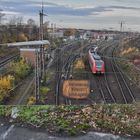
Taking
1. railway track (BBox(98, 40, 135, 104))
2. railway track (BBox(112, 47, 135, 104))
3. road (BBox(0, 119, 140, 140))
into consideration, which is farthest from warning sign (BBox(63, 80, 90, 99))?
road (BBox(0, 119, 140, 140))

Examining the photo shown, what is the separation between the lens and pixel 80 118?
6.11m

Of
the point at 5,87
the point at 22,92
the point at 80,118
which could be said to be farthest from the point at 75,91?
the point at 80,118

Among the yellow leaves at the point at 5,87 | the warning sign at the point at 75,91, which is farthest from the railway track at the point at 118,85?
the yellow leaves at the point at 5,87

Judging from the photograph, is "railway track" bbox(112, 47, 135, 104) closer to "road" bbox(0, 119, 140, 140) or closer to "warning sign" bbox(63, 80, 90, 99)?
"warning sign" bbox(63, 80, 90, 99)

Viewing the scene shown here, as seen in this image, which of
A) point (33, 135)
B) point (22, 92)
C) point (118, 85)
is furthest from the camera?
point (118, 85)

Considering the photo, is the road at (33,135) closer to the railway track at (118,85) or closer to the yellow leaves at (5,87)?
the railway track at (118,85)

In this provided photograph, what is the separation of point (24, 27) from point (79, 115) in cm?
7468

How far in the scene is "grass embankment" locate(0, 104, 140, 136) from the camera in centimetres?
579

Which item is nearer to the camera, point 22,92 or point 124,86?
point 22,92

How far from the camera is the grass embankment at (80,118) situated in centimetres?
579

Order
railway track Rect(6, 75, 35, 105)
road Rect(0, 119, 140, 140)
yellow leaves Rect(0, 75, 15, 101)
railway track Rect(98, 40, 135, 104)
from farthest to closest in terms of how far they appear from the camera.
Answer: railway track Rect(98, 40, 135, 104)
yellow leaves Rect(0, 75, 15, 101)
railway track Rect(6, 75, 35, 105)
road Rect(0, 119, 140, 140)

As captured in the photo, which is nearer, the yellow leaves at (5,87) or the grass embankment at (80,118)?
the grass embankment at (80,118)

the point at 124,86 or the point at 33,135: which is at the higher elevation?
the point at 33,135

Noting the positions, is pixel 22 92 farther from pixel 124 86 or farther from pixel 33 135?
pixel 33 135
